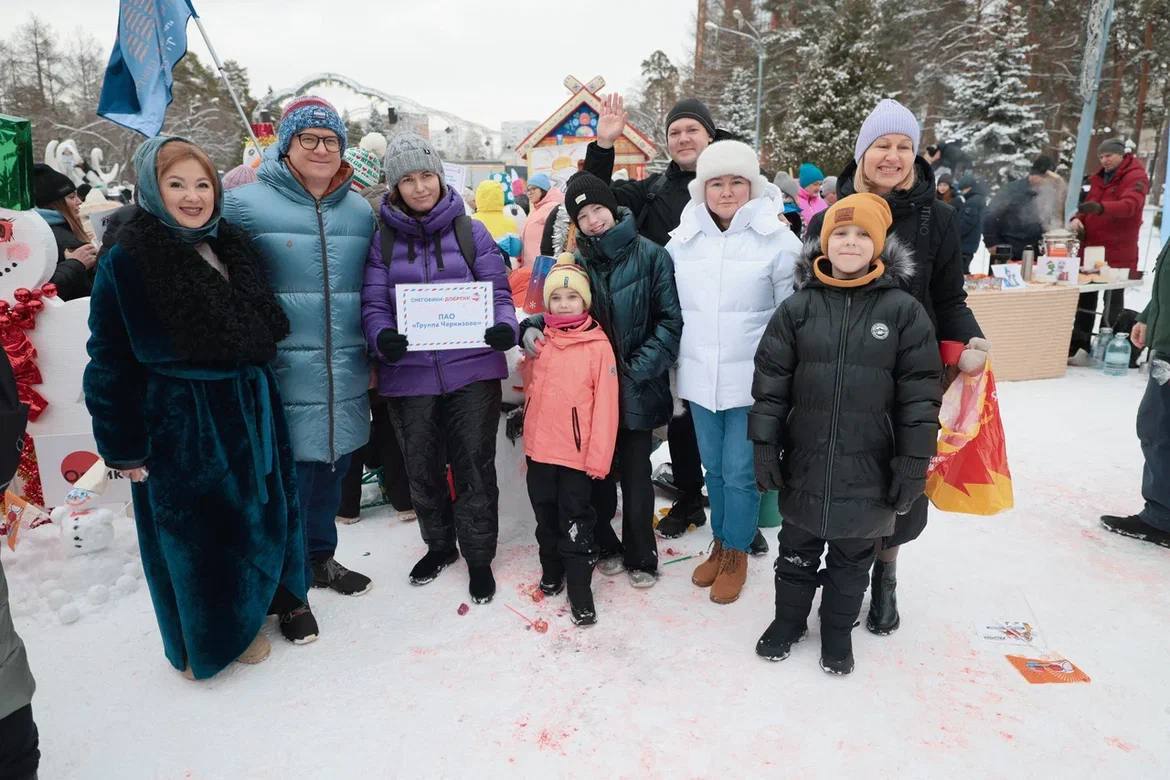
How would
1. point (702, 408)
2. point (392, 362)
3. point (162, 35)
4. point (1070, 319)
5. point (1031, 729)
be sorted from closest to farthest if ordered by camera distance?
point (1031, 729) → point (392, 362) → point (702, 408) → point (162, 35) → point (1070, 319)

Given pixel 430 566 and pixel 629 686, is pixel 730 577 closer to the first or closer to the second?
pixel 629 686

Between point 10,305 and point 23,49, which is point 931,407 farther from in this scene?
point 23,49

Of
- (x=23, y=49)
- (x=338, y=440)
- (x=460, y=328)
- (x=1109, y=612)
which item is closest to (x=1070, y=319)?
(x=1109, y=612)

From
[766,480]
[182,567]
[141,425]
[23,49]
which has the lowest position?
[182,567]

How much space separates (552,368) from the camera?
3.09 meters

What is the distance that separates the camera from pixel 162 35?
12.9ft

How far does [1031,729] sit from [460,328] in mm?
2735

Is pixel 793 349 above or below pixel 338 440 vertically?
above

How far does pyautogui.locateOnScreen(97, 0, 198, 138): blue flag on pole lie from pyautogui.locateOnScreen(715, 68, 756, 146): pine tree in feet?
97.3

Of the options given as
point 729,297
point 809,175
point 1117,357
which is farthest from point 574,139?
point 729,297

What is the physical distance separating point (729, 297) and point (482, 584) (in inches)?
72.7

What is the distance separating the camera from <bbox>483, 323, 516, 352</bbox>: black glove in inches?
119

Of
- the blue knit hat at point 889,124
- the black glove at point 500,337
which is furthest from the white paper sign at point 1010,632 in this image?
the black glove at point 500,337

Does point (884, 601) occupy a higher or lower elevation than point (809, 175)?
lower
